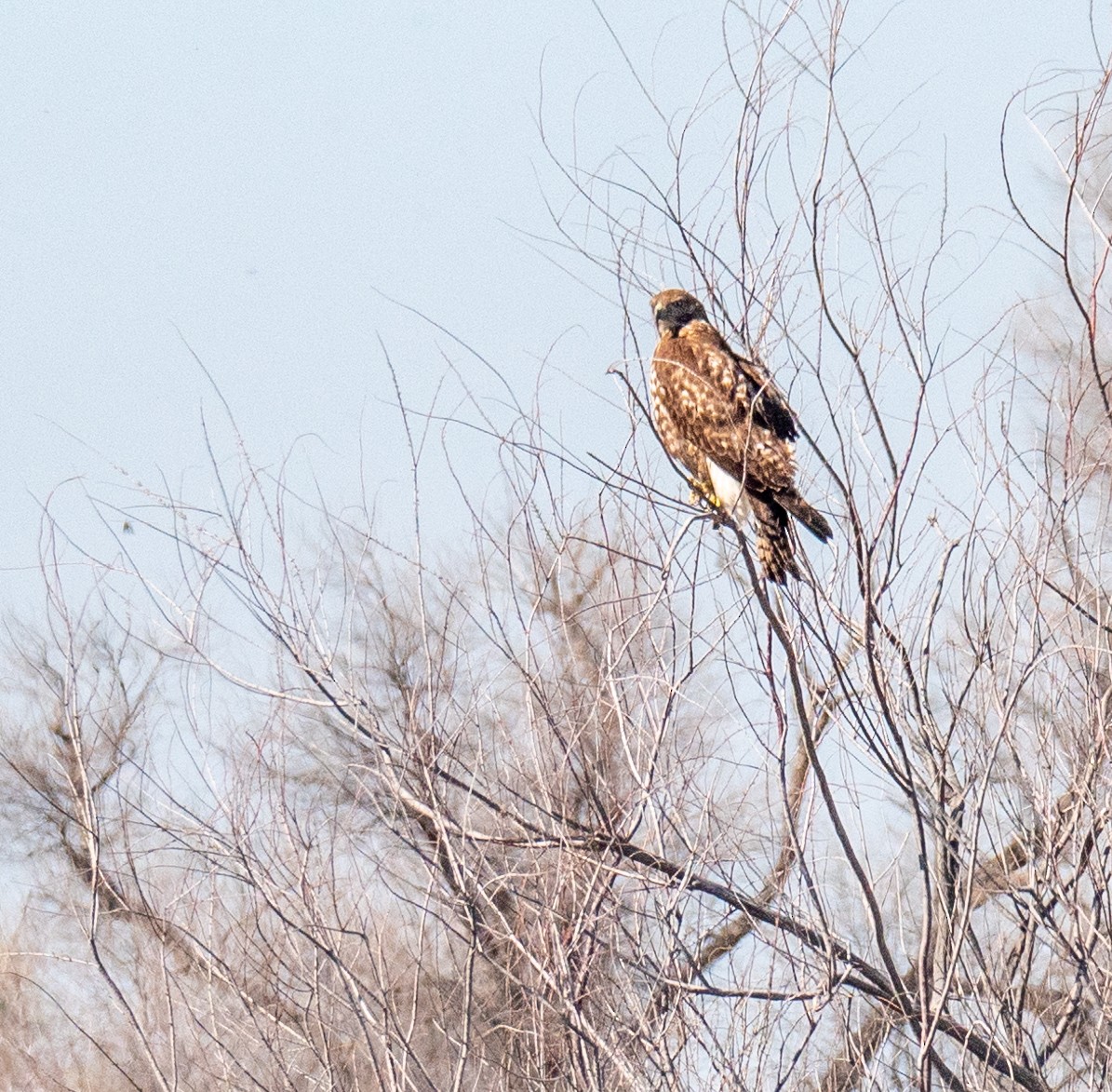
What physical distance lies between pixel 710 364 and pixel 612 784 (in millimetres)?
1392

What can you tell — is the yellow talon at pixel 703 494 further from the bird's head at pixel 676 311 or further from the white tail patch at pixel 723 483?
the bird's head at pixel 676 311

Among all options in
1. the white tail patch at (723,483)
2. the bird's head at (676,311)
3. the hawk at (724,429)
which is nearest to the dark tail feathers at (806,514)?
the hawk at (724,429)

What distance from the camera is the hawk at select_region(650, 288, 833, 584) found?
4078 mm

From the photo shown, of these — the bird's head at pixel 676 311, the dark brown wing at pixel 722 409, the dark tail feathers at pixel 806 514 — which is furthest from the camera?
the bird's head at pixel 676 311

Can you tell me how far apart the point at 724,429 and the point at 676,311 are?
691 millimetres

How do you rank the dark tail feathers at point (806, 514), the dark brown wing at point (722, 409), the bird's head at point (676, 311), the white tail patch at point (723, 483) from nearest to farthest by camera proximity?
the dark tail feathers at point (806, 514) < the dark brown wing at point (722, 409) < the white tail patch at point (723, 483) < the bird's head at point (676, 311)

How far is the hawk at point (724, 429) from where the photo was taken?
4078 mm

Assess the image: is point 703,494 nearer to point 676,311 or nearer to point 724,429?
point 724,429

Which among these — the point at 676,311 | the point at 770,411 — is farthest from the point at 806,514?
the point at 676,311

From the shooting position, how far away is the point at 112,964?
879 cm

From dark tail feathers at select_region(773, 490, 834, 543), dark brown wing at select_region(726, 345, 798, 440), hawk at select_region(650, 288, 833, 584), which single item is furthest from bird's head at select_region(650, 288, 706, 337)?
dark tail feathers at select_region(773, 490, 834, 543)

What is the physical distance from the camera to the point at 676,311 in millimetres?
5027

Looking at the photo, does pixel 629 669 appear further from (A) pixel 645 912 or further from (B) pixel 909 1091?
(B) pixel 909 1091

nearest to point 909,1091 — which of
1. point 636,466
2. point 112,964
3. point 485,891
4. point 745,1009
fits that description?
point 745,1009
